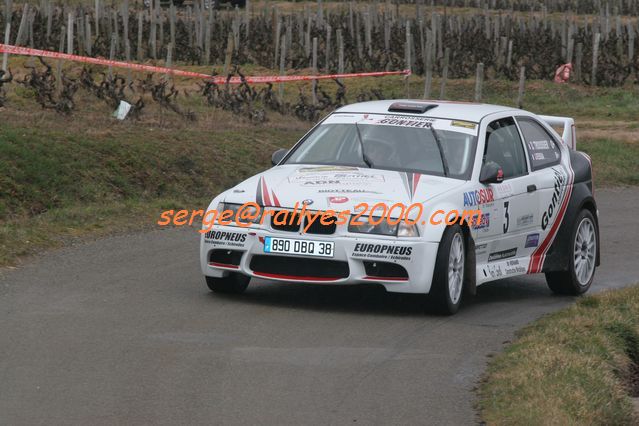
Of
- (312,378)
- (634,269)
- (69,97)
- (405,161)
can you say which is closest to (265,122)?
(69,97)

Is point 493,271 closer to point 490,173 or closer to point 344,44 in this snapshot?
point 490,173

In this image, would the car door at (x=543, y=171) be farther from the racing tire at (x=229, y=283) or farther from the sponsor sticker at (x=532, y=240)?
the racing tire at (x=229, y=283)

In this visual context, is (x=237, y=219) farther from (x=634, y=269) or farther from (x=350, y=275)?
(x=634, y=269)

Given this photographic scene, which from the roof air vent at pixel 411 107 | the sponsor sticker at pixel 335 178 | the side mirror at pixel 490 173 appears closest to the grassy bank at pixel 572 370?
the side mirror at pixel 490 173

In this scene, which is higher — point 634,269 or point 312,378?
point 312,378

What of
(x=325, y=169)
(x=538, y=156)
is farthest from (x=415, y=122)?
(x=538, y=156)

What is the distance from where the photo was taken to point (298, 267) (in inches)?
390

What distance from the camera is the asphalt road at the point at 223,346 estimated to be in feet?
22.9

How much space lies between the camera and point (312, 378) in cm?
772

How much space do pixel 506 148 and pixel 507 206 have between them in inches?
27.8

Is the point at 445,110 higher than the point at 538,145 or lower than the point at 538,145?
higher

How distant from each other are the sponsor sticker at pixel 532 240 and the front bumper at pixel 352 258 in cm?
181

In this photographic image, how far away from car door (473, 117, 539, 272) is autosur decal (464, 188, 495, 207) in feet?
0.06

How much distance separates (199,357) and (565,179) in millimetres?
4946
